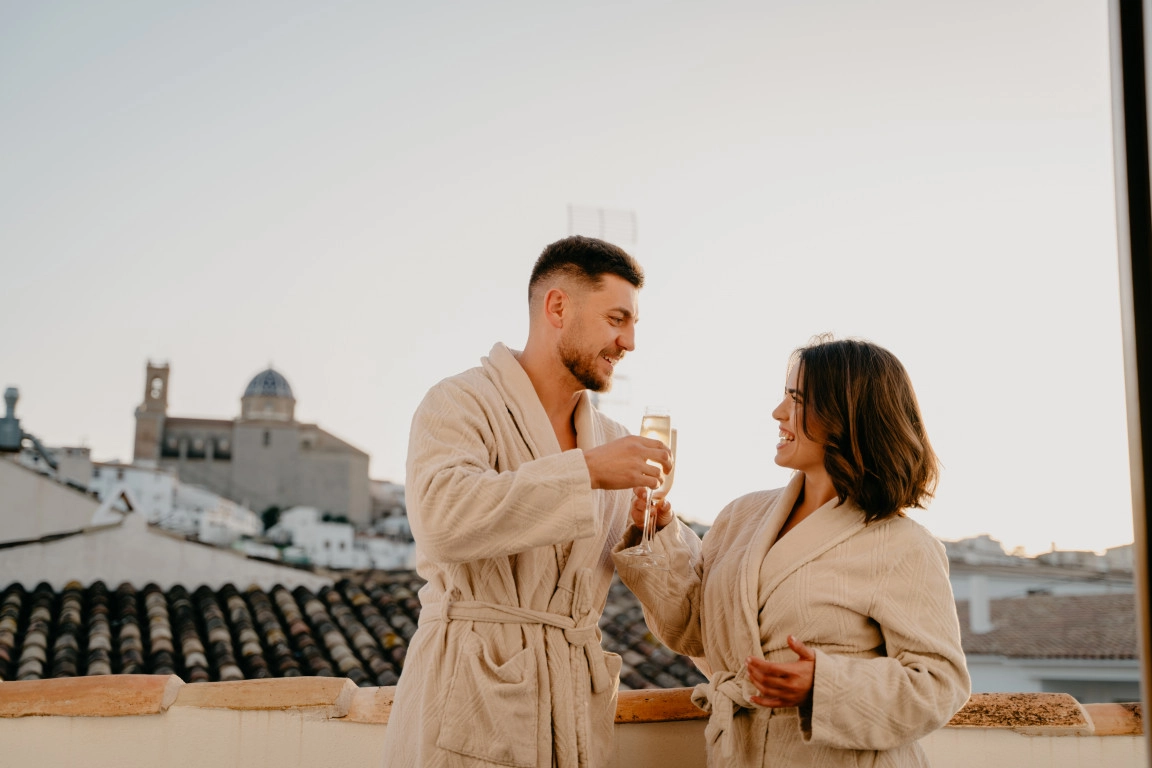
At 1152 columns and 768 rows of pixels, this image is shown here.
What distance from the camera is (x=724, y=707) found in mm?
2336

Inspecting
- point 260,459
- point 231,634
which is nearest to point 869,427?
point 231,634

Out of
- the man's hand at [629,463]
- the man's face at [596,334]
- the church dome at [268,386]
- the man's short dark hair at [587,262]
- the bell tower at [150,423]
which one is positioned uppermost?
the church dome at [268,386]

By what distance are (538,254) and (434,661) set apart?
1.01 meters

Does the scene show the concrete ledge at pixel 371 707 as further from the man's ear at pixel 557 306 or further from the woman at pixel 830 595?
the man's ear at pixel 557 306

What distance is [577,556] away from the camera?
2371 millimetres

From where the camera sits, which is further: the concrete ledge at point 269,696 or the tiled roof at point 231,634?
the tiled roof at point 231,634

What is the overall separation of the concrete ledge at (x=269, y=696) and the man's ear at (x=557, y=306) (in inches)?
42.5

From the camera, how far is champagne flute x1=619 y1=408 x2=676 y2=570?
91.7 inches

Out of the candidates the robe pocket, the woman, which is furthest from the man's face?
the robe pocket

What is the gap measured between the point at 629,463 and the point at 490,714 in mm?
564

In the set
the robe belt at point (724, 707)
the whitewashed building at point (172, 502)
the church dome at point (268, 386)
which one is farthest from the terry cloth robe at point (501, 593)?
the church dome at point (268, 386)

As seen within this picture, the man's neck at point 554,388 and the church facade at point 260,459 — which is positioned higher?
the church facade at point 260,459

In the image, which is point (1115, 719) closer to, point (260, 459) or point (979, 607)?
point (979, 607)

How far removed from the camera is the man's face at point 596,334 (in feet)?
8.23
